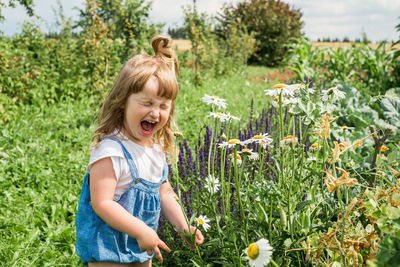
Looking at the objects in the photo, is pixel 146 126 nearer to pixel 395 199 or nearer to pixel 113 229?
pixel 113 229

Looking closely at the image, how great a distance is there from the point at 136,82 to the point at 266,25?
54.4 feet

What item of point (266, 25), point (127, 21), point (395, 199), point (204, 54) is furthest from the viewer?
point (266, 25)

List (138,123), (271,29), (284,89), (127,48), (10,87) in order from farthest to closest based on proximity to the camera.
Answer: (271,29)
(127,48)
(10,87)
(138,123)
(284,89)

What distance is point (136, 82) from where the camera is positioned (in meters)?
1.74

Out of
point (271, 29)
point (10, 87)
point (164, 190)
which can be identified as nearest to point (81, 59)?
point (10, 87)

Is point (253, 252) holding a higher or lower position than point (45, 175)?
higher

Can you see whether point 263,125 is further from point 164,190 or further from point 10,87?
point 10,87

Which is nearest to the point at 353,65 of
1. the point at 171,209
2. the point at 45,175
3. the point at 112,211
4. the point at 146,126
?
the point at 45,175

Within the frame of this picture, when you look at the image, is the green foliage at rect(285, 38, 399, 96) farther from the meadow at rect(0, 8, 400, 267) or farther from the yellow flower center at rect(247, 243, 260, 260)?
the yellow flower center at rect(247, 243, 260, 260)

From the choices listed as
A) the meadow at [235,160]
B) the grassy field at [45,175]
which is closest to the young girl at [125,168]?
the meadow at [235,160]

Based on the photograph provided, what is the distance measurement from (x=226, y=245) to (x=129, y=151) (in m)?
0.60

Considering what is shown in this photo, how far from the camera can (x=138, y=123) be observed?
175 centimetres

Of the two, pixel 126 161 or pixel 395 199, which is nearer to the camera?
pixel 395 199

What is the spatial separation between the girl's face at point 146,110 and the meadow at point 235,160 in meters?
0.22
